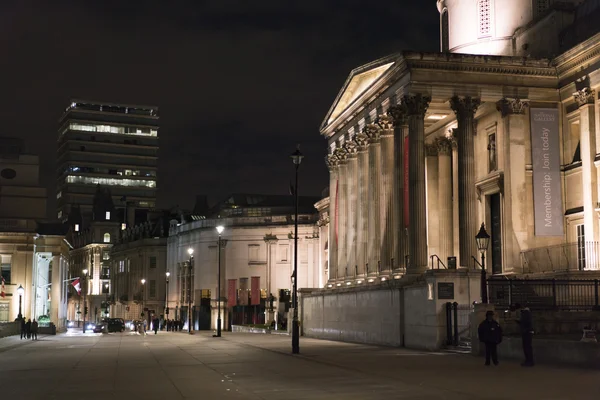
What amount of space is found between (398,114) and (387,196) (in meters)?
5.04

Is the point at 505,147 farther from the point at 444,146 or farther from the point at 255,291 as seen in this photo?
the point at 255,291

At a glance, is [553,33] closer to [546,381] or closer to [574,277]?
[574,277]

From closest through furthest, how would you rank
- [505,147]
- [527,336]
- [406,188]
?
1. [527,336]
2. [406,188]
3. [505,147]

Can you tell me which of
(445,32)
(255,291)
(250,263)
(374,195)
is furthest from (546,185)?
(250,263)

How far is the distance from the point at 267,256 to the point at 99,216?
92.8 meters

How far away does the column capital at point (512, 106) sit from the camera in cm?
4322

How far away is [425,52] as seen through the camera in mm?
42312

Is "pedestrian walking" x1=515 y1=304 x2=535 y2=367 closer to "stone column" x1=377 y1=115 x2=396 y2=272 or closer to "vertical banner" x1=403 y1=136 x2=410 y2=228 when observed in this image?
"vertical banner" x1=403 y1=136 x2=410 y2=228

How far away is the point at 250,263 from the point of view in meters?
99.9

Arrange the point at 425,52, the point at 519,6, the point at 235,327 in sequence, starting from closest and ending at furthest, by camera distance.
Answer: the point at 425,52 → the point at 519,6 → the point at 235,327

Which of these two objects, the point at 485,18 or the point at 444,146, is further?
the point at 444,146

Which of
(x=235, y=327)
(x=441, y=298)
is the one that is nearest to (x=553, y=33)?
(x=441, y=298)

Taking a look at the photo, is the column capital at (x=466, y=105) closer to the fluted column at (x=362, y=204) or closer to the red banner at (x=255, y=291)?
the fluted column at (x=362, y=204)

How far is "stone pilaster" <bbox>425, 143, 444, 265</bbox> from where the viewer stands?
2029 inches
